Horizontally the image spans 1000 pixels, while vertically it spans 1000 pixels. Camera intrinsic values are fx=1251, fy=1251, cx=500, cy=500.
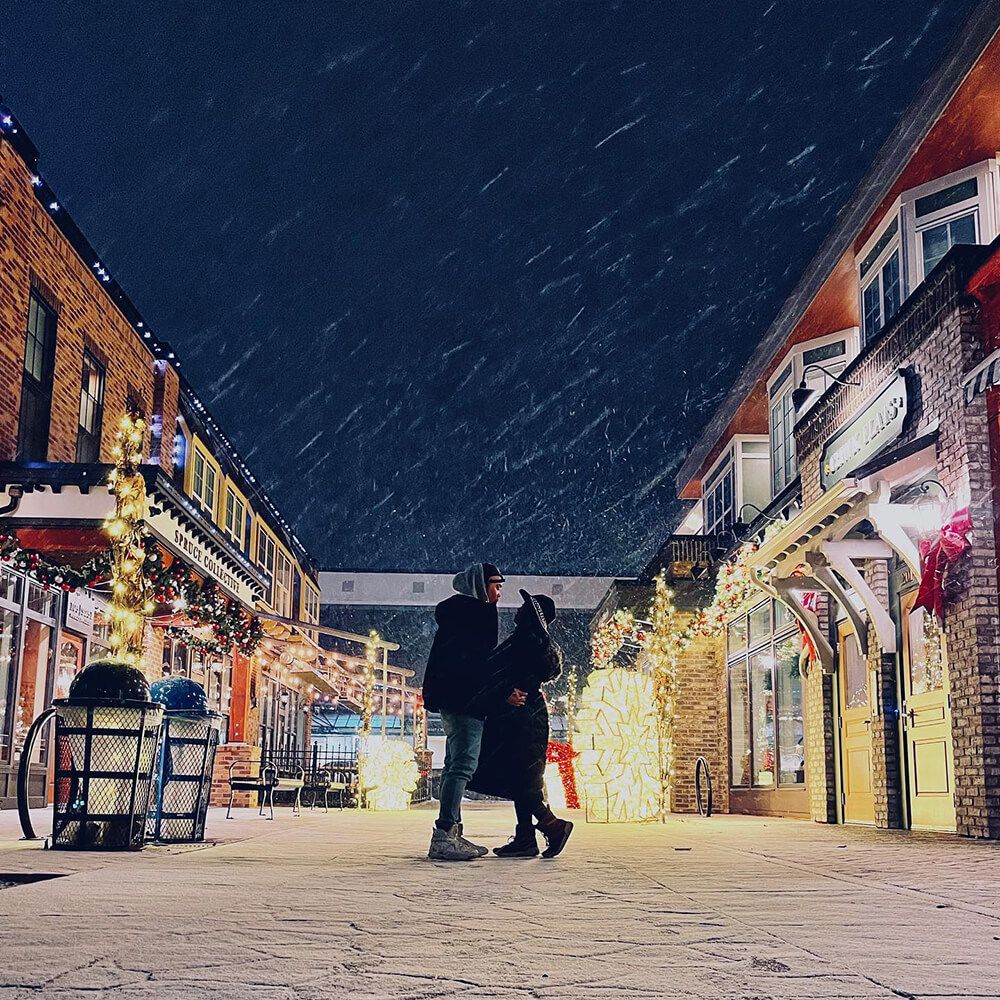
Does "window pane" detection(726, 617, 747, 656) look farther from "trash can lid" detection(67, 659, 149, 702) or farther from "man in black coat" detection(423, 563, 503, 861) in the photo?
"trash can lid" detection(67, 659, 149, 702)

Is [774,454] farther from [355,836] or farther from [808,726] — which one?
[355,836]

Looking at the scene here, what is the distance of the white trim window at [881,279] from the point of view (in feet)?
46.2

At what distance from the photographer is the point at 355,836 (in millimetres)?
11391

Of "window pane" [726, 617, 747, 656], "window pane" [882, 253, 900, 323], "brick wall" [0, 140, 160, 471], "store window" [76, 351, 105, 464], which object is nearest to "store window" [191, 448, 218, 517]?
"brick wall" [0, 140, 160, 471]

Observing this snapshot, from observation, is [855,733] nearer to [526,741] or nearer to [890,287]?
[890,287]

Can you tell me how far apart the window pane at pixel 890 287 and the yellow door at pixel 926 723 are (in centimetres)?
355

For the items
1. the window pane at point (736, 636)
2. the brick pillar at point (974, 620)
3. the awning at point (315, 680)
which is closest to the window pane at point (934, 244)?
the brick pillar at point (974, 620)

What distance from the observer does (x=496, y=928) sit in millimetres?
4211

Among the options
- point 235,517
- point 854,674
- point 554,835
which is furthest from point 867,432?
point 235,517

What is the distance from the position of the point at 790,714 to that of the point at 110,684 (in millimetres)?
11906

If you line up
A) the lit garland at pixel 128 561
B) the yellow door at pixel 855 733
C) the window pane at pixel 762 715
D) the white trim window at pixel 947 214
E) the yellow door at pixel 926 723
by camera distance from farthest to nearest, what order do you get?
the window pane at pixel 762 715, the yellow door at pixel 855 733, the white trim window at pixel 947 214, the yellow door at pixel 926 723, the lit garland at pixel 128 561

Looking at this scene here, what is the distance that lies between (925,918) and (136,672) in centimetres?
566

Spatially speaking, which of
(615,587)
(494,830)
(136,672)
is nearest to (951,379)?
(494,830)

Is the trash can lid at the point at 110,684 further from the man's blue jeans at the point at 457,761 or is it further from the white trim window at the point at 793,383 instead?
the white trim window at the point at 793,383
